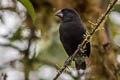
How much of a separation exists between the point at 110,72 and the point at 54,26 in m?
1.22

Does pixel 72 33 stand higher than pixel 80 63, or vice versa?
pixel 72 33

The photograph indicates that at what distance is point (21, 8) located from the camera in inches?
144

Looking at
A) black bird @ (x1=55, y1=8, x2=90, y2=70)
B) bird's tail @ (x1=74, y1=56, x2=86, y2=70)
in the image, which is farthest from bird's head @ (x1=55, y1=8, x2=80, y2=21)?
bird's tail @ (x1=74, y1=56, x2=86, y2=70)

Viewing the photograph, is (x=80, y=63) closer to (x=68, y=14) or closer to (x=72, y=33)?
(x=72, y=33)

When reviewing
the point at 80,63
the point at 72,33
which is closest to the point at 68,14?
the point at 72,33

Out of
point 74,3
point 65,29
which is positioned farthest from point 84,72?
point 74,3

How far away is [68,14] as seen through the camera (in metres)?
3.44

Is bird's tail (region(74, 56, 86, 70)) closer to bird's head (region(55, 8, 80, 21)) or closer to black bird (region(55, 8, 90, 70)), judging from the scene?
black bird (region(55, 8, 90, 70))

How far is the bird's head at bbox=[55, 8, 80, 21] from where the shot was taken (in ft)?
11.1

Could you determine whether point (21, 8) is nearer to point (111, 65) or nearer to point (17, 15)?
point (17, 15)

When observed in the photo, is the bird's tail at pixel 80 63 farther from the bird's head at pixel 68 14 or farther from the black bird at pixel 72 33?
the bird's head at pixel 68 14

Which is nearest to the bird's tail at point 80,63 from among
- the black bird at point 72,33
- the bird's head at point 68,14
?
the black bird at point 72,33

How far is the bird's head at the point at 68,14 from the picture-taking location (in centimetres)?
339

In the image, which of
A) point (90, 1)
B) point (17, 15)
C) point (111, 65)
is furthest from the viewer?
point (17, 15)
